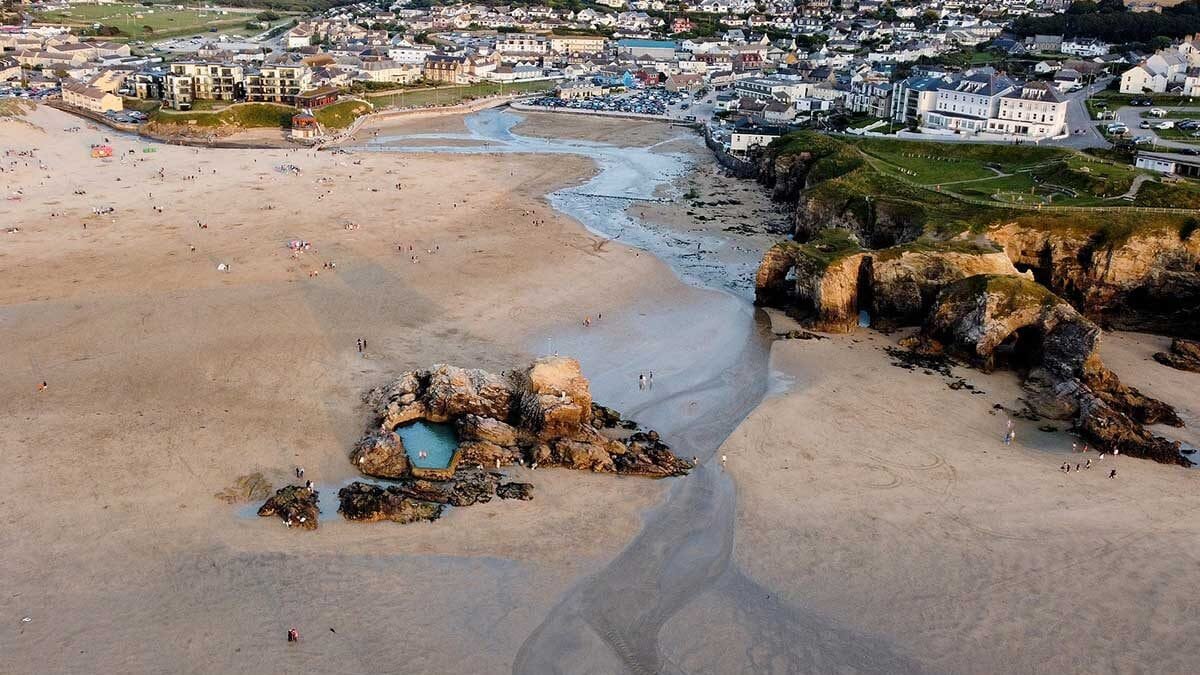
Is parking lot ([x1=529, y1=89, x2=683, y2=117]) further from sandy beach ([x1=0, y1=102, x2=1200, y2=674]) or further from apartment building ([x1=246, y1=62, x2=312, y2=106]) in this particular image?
sandy beach ([x1=0, y1=102, x2=1200, y2=674])

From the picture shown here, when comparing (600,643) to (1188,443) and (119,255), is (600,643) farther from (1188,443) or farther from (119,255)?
(119,255)

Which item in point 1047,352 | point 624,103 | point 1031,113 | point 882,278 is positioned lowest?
point 1047,352

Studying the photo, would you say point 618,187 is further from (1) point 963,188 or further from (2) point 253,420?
(2) point 253,420

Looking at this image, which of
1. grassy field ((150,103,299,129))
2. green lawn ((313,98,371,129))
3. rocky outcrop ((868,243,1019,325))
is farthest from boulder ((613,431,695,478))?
grassy field ((150,103,299,129))

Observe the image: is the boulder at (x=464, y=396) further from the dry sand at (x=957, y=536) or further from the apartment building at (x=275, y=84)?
the apartment building at (x=275, y=84)

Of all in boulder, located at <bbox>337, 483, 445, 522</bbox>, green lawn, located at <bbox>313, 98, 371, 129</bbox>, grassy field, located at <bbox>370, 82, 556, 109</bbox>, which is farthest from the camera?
grassy field, located at <bbox>370, 82, 556, 109</bbox>

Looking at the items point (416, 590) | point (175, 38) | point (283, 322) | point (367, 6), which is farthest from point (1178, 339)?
point (367, 6)

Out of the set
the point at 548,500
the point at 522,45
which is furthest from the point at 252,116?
the point at 522,45
